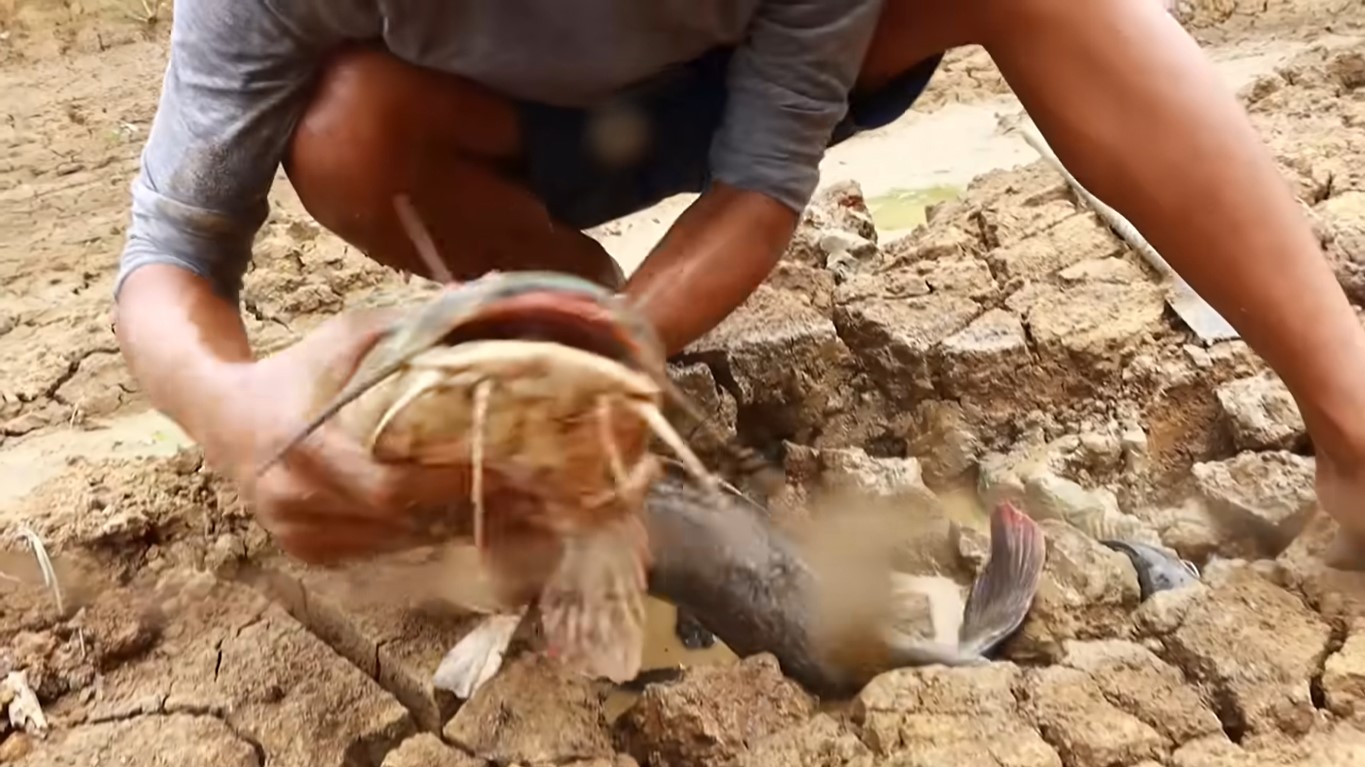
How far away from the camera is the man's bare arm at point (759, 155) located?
1.01 meters

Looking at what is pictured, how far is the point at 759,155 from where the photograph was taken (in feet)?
3.41

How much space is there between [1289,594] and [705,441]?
0.61m

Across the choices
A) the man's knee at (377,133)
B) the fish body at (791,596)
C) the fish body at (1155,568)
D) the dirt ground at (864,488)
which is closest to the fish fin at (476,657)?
the dirt ground at (864,488)

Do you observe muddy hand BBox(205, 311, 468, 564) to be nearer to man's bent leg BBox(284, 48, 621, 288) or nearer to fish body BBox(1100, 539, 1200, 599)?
man's bent leg BBox(284, 48, 621, 288)

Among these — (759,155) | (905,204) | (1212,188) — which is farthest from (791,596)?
(905,204)

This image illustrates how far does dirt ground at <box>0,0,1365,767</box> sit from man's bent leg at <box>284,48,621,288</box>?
0.25 feet

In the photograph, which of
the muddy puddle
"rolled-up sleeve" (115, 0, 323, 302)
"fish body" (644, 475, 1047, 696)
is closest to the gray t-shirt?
"rolled-up sleeve" (115, 0, 323, 302)

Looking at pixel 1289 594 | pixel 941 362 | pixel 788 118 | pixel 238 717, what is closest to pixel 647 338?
pixel 788 118

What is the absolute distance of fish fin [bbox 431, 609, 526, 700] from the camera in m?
1.05

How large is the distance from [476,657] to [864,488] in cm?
52

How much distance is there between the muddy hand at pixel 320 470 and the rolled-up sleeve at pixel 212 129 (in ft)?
0.73

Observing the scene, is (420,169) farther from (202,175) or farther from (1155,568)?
(1155,568)

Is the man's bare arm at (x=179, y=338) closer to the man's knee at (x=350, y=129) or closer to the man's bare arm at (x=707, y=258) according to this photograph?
the man's knee at (x=350, y=129)

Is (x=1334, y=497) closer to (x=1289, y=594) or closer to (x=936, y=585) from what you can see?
(x=1289, y=594)
